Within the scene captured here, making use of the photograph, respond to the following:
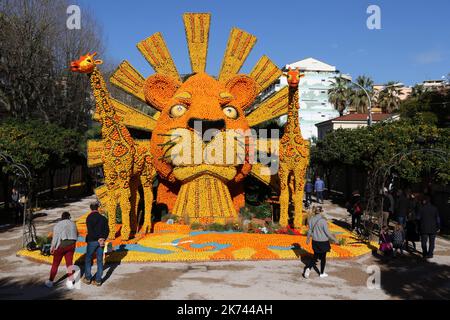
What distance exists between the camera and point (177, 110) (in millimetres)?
16109

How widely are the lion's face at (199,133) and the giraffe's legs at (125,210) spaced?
292cm

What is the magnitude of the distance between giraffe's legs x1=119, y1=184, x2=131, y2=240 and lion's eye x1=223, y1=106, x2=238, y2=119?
206 inches

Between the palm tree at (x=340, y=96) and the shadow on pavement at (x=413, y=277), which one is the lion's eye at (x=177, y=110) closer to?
the shadow on pavement at (x=413, y=277)

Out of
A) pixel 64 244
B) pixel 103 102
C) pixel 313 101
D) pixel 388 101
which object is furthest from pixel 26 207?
pixel 313 101

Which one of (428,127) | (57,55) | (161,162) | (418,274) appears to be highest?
(57,55)

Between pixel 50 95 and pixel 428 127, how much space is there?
2580 centimetres

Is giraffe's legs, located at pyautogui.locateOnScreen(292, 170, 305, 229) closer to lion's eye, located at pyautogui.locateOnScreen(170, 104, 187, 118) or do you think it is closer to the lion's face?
the lion's face

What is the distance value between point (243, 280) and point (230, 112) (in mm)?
8406

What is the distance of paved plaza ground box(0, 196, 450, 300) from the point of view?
836 centimetres

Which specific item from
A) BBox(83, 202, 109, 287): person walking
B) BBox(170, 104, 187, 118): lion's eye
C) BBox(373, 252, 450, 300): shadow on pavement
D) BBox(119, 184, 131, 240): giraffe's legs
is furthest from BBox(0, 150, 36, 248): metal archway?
BBox(373, 252, 450, 300): shadow on pavement

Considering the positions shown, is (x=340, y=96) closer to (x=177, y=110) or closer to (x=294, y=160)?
(x=177, y=110)

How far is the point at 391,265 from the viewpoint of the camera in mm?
10992

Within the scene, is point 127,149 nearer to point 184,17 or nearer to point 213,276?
point 213,276

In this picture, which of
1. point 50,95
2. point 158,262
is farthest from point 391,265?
point 50,95
